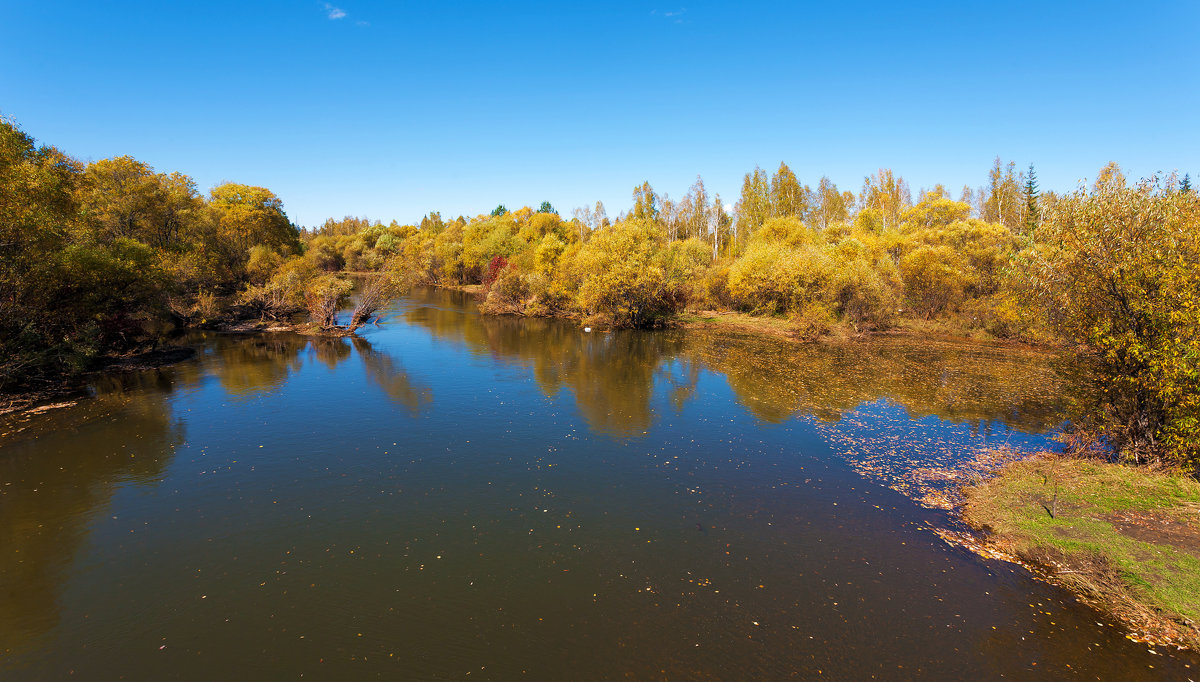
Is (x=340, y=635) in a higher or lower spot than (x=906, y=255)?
lower

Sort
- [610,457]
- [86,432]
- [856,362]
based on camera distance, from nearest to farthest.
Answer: [610,457], [86,432], [856,362]

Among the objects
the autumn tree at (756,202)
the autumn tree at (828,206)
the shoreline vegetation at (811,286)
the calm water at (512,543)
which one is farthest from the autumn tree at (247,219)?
the autumn tree at (828,206)

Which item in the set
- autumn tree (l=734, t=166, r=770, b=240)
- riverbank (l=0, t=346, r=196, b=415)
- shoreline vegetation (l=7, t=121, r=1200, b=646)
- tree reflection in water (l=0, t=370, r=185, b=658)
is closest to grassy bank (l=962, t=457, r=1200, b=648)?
shoreline vegetation (l=7, t=121, r=1200, b=646)

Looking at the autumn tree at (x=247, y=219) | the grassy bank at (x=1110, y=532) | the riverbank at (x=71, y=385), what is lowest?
the grassy bank at (x=1110, y=532)

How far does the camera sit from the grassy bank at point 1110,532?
9.97m

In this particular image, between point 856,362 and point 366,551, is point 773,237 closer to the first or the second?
point 856,362

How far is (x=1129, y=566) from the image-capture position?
1085cm

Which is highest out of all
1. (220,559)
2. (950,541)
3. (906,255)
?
(906,255)

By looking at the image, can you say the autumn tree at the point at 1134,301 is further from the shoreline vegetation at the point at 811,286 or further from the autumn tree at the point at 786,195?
the autumn tree at the point at 786,195

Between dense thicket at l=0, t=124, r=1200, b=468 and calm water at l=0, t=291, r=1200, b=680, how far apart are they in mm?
5499

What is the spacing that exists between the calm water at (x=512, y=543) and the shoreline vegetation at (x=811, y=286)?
2861 millimetres

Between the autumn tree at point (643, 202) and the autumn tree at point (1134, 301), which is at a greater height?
the autumn tree at point (643, 202)

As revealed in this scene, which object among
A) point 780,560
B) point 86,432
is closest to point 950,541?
point 780,560

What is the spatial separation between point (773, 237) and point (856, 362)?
2948 cm
